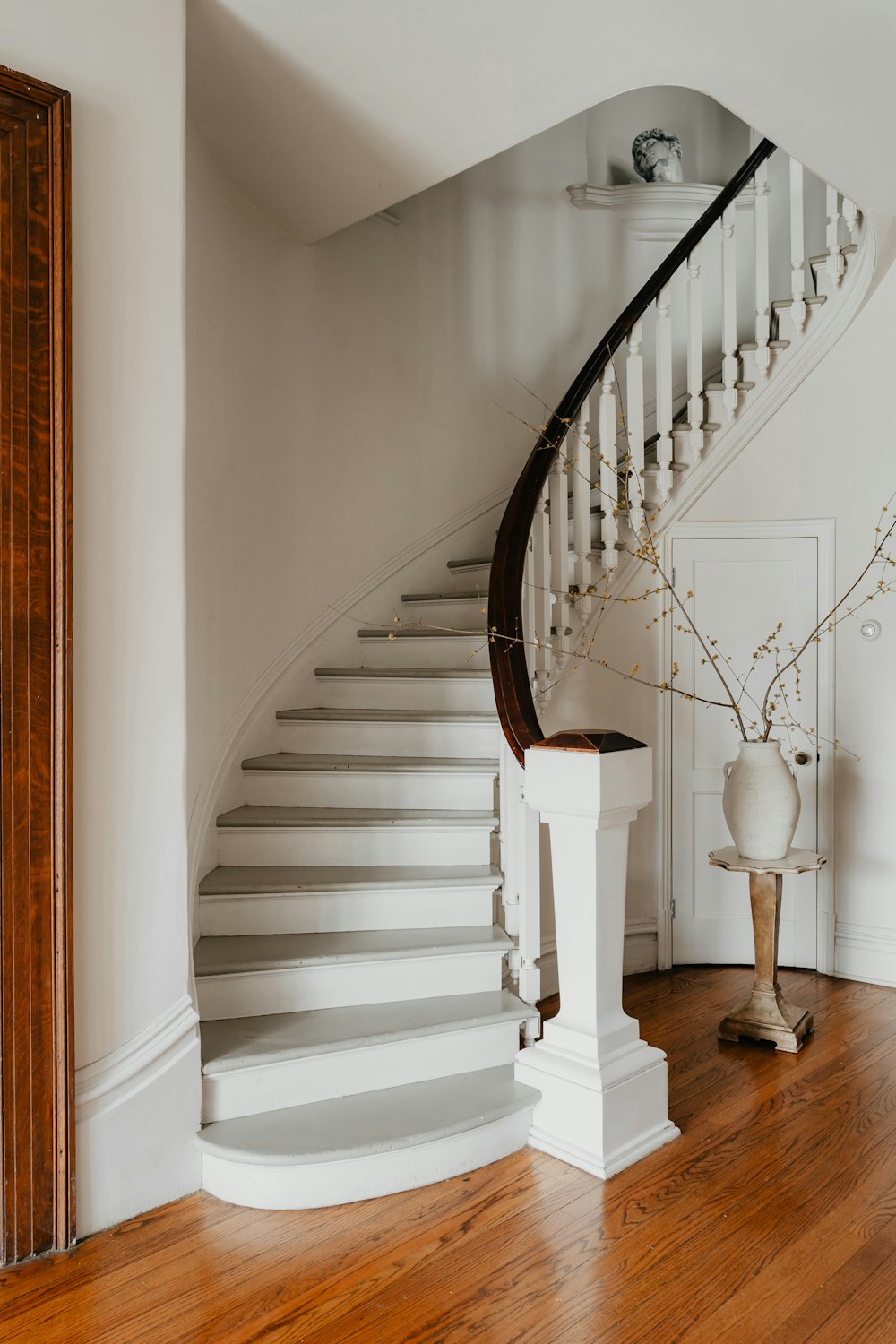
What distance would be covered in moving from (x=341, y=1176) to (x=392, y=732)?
1695mm

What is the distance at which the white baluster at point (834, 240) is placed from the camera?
3.74 meters

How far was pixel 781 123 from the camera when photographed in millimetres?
2758

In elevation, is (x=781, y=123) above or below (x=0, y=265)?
above

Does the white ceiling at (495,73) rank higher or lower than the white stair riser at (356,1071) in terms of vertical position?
higher

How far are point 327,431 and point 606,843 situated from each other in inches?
93.2

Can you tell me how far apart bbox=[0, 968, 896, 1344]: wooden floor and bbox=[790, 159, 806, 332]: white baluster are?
113 inches

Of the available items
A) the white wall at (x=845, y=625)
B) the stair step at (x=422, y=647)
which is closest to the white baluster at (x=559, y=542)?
the white wall at (x=845, y=625)

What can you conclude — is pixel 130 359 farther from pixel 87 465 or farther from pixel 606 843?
pixel 606 843

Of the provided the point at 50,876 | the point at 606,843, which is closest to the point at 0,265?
the point at 50,876

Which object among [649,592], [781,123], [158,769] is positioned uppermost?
[781,123]

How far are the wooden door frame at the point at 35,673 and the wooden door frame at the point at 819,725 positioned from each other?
2.56 m

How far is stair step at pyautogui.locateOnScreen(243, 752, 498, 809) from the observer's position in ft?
11.1

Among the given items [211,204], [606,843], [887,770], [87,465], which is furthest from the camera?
[887,770]

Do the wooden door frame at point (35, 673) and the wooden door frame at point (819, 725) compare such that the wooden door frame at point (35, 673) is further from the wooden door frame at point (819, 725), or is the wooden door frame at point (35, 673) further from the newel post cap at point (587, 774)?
the wooden door frame at point (819, 725)
